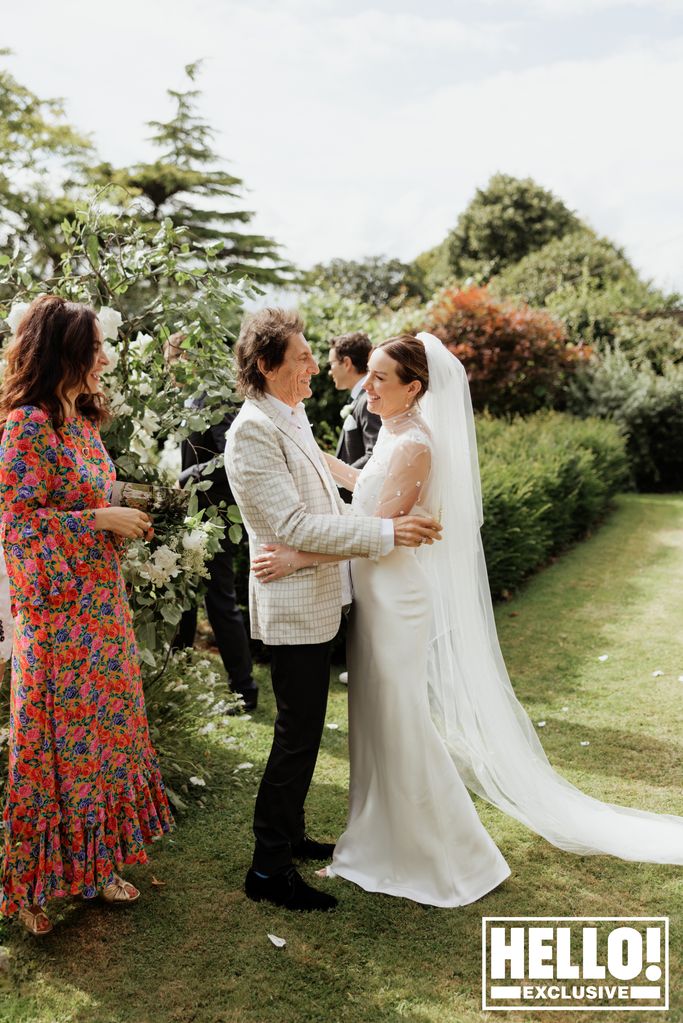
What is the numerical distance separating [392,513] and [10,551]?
136 cm

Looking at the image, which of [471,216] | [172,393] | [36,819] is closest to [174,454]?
[172,393]

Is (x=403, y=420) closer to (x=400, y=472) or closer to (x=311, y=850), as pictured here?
(x=400, y=472)

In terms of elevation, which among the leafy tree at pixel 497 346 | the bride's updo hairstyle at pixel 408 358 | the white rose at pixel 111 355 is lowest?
the bride's updo hairstyle at pixel 408 358

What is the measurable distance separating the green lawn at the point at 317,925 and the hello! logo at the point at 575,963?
0.15 ft

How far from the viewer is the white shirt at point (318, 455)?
10.2 ft

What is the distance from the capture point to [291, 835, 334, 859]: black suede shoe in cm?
363

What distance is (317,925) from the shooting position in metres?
3.13

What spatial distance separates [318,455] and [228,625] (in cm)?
235

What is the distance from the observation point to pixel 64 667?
2883mm

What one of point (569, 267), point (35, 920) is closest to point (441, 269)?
point (569, 267)

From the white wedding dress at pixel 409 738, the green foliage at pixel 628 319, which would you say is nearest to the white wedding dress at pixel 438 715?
the white wedding dress at pixel 409 738

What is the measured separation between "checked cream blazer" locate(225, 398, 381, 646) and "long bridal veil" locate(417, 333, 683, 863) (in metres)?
0.52

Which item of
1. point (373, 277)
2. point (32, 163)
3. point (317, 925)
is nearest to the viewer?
point (317, 925)

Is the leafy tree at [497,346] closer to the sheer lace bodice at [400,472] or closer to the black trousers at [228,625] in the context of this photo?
the black trousers at [228,625]
